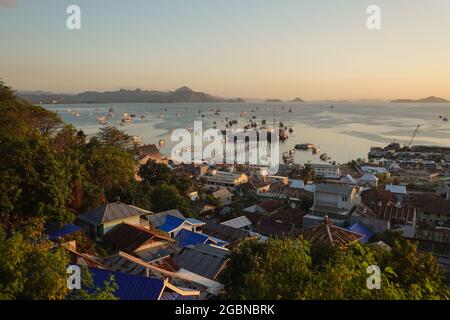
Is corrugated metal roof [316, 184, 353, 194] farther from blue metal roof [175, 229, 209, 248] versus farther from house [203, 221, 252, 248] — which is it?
blue metal roof [175, 229, 209, 248]

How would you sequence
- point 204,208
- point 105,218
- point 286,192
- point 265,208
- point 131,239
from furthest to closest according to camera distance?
point 286,192 < point 265,208 < point 204,208 < point 105,218 < point 131,239

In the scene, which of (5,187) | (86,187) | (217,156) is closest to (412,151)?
(217,156)

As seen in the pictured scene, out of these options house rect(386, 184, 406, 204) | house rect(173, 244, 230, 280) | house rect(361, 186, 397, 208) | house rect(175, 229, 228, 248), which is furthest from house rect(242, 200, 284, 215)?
house rect(173, 244, 230, 280)

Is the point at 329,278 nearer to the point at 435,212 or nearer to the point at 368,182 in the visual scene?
the point at 435,212

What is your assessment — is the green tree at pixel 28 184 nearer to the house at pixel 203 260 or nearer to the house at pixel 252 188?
the house at pixel 203 260

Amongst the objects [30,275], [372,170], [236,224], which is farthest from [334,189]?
[372,170]

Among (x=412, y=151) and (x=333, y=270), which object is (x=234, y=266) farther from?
(x=412, y=151)
